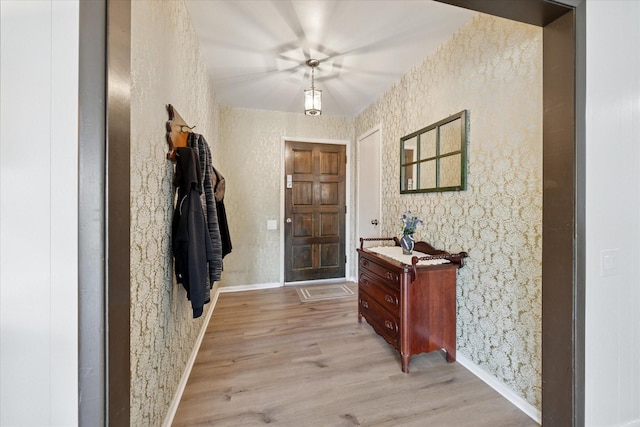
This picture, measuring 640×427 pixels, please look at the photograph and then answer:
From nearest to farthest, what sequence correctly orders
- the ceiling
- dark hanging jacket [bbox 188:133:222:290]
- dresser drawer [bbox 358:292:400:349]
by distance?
dark hanging jacket [bbox 188:133:222:290]
the ceiling
dresser drawer [bbox 358:292:400:349]

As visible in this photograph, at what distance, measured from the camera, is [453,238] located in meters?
2.10

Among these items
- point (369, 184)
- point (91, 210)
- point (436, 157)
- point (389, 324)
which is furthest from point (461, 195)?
point (91, 210)

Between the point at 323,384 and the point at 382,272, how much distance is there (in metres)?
A: 0.91

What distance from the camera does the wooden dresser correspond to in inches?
74.2

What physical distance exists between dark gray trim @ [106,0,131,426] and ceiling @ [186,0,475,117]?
136cm

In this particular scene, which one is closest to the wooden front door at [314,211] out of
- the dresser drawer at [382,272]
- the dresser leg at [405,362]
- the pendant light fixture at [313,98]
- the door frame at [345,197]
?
the door frame at [345,197]

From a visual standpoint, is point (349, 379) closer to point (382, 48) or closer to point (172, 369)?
point (172, 369)

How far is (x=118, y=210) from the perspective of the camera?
2.47 feet

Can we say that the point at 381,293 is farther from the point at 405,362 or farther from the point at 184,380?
the point at 184,380

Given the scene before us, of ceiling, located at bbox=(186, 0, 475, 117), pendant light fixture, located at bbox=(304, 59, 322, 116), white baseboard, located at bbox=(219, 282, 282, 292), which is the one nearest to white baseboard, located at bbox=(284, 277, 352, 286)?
white baseboard, located at bbox=(219, 282, 282, 292)
